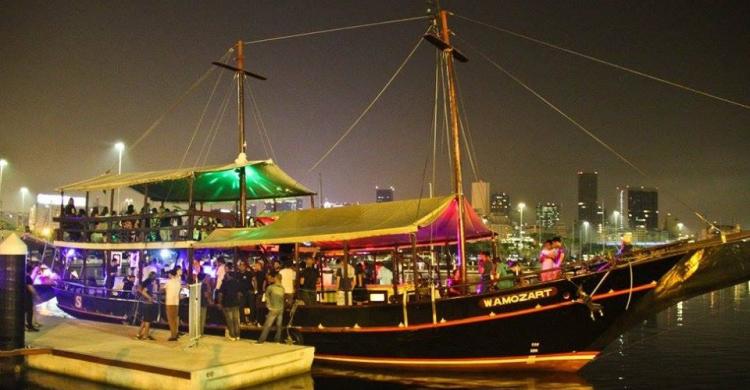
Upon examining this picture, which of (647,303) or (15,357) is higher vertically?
(647,303)

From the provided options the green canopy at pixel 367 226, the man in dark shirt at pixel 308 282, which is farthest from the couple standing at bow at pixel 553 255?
the man in dark shirt at pixel 308 282

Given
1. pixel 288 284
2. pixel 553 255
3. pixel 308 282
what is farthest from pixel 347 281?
pixel 553 255

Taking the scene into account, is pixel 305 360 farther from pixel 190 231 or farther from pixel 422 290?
pixel 190 231

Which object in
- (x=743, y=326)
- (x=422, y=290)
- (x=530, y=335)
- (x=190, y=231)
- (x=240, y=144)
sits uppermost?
(x=240, y=144)

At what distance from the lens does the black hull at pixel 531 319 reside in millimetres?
12328

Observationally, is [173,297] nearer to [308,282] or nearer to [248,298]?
[248,298]

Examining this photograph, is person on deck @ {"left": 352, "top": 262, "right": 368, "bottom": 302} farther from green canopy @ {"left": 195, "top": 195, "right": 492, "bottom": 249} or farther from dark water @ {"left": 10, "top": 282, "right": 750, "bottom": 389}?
dark water @ {"left": 10, "top": 282, "right": 750, "bottom": 389}

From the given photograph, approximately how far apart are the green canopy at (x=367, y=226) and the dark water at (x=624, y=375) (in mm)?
3243

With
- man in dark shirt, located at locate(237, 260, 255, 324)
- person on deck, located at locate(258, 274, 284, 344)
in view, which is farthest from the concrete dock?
man in dark shirt, located at locate(237, 260, 255, 324)

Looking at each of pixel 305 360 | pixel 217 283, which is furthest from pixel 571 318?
pixel 217 283

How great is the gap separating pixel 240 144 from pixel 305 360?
34.2 feet

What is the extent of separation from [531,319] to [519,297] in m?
0.54

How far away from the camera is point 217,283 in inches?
672

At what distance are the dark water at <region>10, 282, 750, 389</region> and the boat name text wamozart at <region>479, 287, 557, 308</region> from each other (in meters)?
1.66
